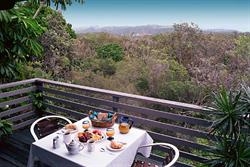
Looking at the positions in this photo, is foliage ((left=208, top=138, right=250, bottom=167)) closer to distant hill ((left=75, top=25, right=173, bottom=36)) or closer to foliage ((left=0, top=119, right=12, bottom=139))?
foliage ((left=0, top=119, right=12, bottom=139))

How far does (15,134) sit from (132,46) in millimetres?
8029

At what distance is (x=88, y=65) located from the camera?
34.0 feet

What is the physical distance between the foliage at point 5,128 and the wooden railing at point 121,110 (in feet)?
0.56

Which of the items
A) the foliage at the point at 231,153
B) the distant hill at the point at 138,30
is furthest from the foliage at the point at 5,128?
the distant hill at the point at 138,30

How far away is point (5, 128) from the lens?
407cm

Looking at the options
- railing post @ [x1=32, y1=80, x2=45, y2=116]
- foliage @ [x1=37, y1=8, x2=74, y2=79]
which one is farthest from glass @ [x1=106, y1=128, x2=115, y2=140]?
foliage @ [x1=37, y1=8, x2=74, y2=79]

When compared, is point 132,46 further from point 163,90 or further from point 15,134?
point 15,134

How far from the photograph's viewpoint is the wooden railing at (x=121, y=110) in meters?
3.14

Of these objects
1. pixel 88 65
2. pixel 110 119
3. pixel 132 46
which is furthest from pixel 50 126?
pixel 132 46

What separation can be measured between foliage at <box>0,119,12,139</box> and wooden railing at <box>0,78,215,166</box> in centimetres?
17

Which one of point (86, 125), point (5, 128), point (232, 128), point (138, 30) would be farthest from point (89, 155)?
point (138, 30)

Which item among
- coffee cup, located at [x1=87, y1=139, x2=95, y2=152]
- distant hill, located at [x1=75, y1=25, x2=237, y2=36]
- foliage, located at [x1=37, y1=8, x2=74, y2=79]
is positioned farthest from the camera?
distant hill, located at [x1=75, y1=25, x2=237, y2=36]

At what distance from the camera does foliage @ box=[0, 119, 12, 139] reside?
4.03 m

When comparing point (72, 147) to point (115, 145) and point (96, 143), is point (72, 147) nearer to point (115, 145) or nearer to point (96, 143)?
point (96, 143)
